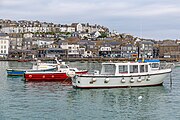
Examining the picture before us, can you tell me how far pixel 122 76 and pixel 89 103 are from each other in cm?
837

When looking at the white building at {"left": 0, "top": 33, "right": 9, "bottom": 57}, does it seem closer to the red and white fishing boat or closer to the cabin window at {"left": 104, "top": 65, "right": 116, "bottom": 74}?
the red and white fishing boat

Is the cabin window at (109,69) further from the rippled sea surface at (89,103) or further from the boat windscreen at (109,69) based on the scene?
the rippled sea surface at (89,103)

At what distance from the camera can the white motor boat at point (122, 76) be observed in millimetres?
34281

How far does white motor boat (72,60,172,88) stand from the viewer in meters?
34.3

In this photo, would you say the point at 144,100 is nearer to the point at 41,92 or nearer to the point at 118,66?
the point at 118,66

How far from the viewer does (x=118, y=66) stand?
3478cm

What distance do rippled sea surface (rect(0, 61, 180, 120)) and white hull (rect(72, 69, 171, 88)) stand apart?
0.72m

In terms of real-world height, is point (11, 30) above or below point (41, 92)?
above

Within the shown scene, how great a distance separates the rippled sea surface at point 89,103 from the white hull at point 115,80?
72 centimetres

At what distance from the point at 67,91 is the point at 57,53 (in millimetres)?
101326

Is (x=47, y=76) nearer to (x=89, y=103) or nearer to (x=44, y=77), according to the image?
(x=44, y=77)

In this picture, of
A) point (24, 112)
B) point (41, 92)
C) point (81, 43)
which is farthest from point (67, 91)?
point (81, 43)

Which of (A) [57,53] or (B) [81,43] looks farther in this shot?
(B) [81,43]

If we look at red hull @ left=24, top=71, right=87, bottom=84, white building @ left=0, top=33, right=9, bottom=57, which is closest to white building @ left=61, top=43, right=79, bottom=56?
white building @ left=0, top=33, right=9, bottom=57
